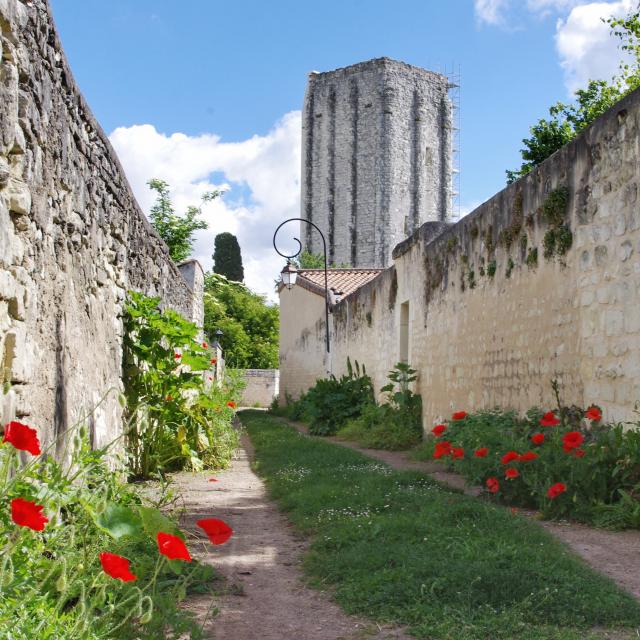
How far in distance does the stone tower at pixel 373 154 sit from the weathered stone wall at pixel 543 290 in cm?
3688

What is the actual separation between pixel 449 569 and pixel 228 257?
44.0 meters

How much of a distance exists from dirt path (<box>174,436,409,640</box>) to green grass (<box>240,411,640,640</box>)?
11cm

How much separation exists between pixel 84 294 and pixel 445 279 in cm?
618

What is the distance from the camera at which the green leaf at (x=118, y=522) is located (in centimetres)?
235

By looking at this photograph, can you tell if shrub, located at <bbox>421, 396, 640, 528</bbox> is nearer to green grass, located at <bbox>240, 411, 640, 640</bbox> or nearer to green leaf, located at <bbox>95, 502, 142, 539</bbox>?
green grass, located at <bbox>240, 411, 640, 640</bbox>

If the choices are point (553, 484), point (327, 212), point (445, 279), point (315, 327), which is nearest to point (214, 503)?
point (553, 484)

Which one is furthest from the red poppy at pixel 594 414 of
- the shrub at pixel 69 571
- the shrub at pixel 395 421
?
the shrub at pixel 395 421

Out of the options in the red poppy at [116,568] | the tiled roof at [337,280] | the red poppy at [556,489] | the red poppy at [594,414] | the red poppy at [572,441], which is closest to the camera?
the red poppy at [116,568]

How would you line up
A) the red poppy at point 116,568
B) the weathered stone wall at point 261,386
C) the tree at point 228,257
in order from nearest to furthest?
the red poppy at point 116,568 → the weathered stone wall at point 261,386 → the tree at point 228,257

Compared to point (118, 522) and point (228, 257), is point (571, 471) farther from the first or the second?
point (228, 257)

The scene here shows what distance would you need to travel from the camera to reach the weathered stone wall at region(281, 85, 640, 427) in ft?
18.8

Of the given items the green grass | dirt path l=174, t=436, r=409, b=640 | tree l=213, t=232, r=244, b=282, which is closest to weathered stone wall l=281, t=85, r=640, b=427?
the green grass

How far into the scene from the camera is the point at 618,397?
5676 millimetres

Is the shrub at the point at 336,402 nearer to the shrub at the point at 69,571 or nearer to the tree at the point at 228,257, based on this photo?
the shrub at the point at 69,571
